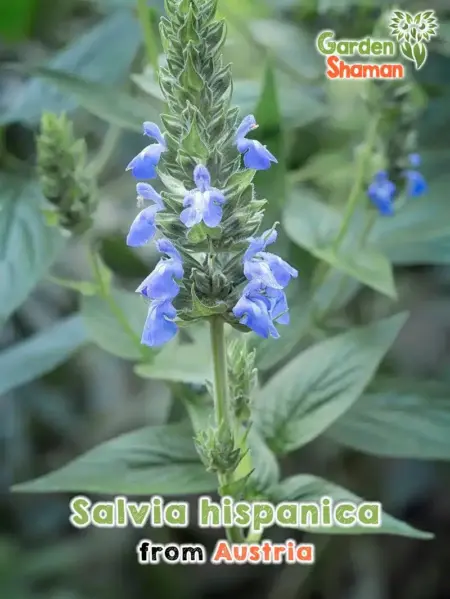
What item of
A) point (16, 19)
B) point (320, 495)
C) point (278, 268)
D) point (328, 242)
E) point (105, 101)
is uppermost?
point (16, 19)

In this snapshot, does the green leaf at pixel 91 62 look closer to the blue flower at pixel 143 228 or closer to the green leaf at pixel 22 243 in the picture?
the green leaf at pixel 22 243

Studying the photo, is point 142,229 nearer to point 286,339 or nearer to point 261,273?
point 261,273

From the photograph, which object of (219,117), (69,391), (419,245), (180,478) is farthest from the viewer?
(69,391)

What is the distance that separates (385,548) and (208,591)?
189 mm

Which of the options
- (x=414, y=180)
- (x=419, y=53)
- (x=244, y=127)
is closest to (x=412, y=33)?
(x=419, y=53)

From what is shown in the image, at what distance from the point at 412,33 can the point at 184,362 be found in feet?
1.13

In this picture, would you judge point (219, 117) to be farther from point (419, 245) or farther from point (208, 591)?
point (208, 591)

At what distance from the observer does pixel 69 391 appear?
83 centimetres

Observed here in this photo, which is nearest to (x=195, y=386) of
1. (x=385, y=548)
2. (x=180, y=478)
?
(x=180, y=478)

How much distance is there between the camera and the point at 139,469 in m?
0.59

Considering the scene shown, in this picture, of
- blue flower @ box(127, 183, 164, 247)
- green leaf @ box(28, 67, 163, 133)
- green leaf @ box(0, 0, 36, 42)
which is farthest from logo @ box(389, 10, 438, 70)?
green leaf @ box(0, 0, 36, 42)

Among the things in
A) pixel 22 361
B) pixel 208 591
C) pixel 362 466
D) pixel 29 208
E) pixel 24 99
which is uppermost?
pixel 24 99

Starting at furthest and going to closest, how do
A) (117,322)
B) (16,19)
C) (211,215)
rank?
1. (16,19)
2. (117,322)
3. (211,215)

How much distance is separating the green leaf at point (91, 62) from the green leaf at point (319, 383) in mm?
336
